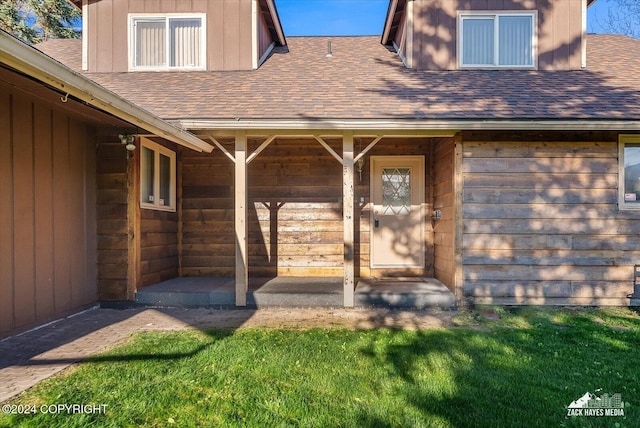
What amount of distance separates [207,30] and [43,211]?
459cm

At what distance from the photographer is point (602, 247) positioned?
5.30 metres

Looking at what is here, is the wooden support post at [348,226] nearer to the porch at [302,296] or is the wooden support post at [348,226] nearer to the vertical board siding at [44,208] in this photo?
the porch at [302,296]

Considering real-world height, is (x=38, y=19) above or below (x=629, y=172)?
above

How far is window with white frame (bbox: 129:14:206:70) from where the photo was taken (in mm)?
7246

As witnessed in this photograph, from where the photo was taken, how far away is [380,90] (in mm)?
6113

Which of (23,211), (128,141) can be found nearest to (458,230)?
(128,141)

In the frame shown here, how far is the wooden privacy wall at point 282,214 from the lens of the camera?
272 inches

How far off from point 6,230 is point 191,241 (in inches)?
127

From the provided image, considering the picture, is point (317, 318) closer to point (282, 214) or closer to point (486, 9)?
point (282, 214)

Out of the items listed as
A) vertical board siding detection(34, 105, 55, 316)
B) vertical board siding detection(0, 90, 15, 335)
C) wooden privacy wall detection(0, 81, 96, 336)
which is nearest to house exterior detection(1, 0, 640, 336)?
wooden privacy wall detection(0, 81, 96, 336)

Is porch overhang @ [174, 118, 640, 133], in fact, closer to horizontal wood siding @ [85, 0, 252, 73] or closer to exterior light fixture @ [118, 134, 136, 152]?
exterior light fixture @ [118, 134, 136, 152]

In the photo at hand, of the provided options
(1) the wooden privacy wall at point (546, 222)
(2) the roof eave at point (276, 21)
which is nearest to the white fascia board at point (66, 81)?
(1) the wooden privacy wall at point (546, 222)

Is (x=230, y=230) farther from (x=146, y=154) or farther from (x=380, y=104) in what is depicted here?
(x=380, y=104)

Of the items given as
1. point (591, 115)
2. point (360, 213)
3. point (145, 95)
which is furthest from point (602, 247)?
point (145, 95)
